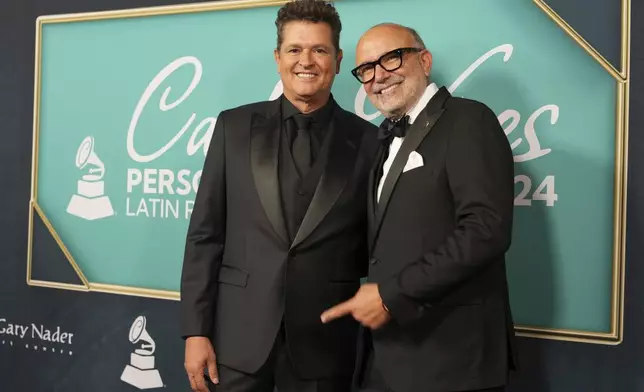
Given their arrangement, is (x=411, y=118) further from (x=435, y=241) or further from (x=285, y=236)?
(x=285, y=236)

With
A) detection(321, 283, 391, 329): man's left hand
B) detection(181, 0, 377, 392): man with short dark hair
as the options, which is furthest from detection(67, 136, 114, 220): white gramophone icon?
detection(321, 283, 391, 329): man's left hand

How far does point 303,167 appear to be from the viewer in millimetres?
1751

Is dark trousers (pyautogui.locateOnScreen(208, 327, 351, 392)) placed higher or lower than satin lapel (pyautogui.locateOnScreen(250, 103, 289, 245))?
lower

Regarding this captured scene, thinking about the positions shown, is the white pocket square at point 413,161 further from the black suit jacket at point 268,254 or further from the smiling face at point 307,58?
the smiling face at point 307,58

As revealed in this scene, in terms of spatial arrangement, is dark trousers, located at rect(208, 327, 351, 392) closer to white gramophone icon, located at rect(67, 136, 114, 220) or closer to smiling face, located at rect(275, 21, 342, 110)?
smiling face, located at rect(275, 21, 342, 110)

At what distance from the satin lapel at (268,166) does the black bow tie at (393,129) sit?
299 mm

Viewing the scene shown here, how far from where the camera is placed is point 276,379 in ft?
5.70

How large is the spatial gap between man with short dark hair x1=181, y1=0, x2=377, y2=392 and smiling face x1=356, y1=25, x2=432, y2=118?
0.63ft

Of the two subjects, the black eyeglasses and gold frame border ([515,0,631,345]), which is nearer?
the black eyeglasses

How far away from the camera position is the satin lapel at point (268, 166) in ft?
5.54

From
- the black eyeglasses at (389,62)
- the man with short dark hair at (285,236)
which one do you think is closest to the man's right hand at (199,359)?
the man with short dark hair at (285,236)

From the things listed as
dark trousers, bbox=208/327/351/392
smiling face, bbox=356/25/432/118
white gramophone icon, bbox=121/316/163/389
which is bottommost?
white gramophone icon, bbox=121/316/163/389

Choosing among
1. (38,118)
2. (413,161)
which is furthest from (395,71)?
(38,118)

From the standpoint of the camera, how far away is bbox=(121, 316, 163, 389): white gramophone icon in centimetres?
269
